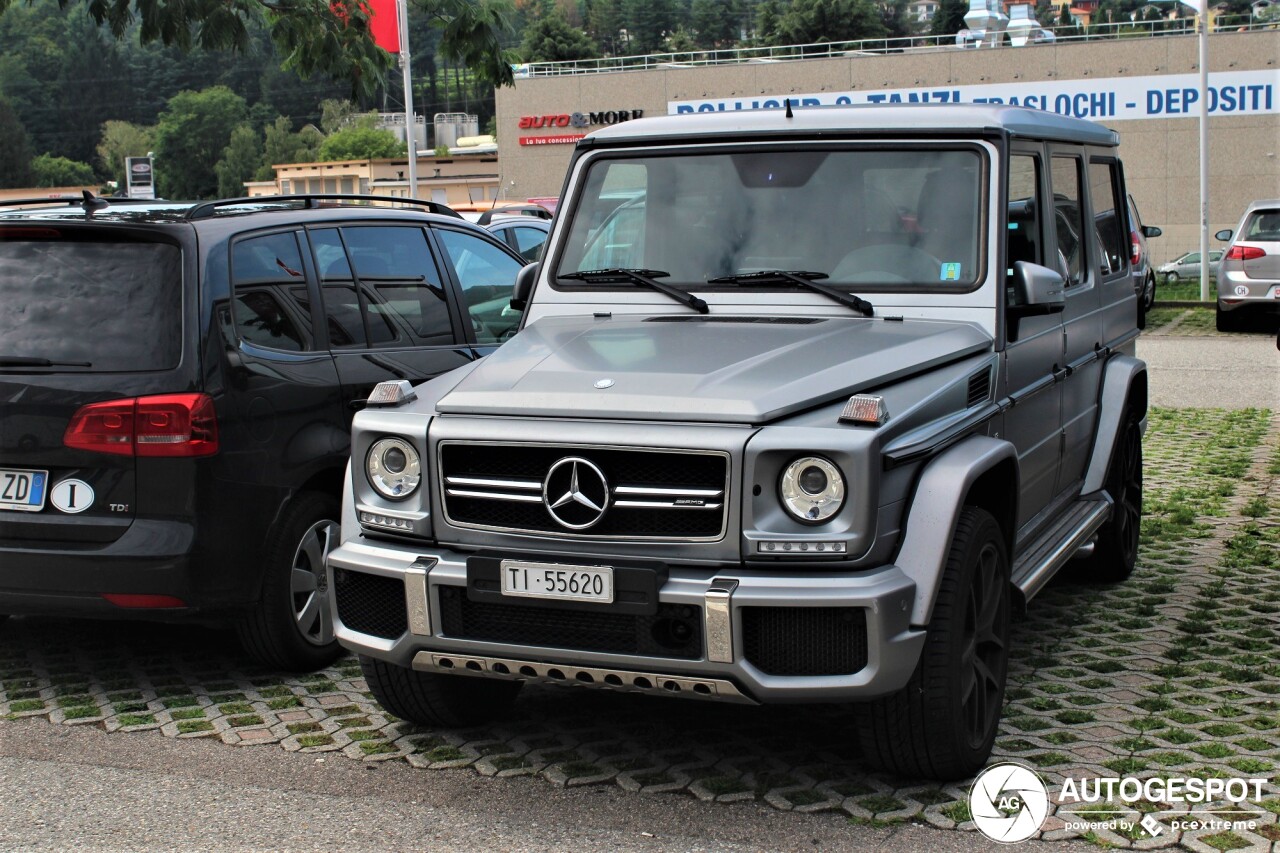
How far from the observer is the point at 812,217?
5387 millimetres

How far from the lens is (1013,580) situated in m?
5.12

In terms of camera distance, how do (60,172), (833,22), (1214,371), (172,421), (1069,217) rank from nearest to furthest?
(172,421) < (1069,217) < (1214,371) < (833,22) < (60,172)

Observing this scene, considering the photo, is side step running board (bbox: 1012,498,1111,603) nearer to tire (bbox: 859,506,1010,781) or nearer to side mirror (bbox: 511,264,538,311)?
tire (bbox: 859,506,1010,781)

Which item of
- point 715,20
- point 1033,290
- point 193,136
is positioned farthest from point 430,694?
point 715,20

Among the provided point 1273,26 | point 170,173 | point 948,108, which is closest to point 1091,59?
point 1273,26

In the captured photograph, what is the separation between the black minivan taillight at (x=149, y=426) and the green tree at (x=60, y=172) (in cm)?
12912

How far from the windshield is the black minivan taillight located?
154cm

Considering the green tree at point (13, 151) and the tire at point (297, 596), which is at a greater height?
the green tree at point (13, 151)

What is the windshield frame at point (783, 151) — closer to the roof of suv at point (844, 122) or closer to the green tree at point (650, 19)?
the roof of suv at point (844, 122)

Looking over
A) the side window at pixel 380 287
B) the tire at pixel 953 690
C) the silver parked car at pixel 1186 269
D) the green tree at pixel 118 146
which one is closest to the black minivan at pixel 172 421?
the side window at pixel 380 287

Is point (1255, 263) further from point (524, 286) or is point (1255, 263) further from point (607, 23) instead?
point (607, 23)

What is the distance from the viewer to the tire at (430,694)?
4.97m

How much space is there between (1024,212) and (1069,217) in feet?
2.49

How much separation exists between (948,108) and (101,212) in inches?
130
